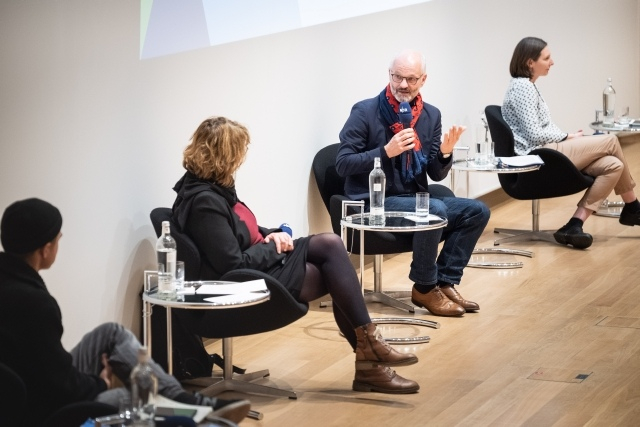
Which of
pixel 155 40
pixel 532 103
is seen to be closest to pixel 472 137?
pixel 532 103

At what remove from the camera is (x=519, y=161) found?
7.20 meters

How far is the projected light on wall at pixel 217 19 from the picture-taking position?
5.00 m

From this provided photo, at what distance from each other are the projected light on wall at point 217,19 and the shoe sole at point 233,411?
210 centimetres

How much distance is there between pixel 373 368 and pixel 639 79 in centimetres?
827

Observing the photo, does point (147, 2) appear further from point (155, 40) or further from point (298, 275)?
point (298, 275)

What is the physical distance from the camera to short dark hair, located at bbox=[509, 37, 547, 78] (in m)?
7.56

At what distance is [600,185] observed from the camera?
764 centimetres

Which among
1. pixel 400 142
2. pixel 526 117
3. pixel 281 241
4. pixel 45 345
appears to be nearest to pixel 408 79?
pixel 400 142

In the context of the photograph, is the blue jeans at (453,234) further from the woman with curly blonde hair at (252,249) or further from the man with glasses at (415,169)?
the woman with curly blonde hair at (252,249)

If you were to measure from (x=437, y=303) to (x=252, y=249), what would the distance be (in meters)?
1.56

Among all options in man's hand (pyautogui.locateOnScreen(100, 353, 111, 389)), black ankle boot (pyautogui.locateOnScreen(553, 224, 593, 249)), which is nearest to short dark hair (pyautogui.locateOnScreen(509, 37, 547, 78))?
black ankle boot (pyautogui.locateOnScreen(553, 224, 593, 249))

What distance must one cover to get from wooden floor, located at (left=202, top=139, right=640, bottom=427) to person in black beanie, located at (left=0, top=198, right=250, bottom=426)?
1.27m

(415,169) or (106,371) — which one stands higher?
(415,169)

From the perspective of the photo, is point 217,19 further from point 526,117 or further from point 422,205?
point 526,117
